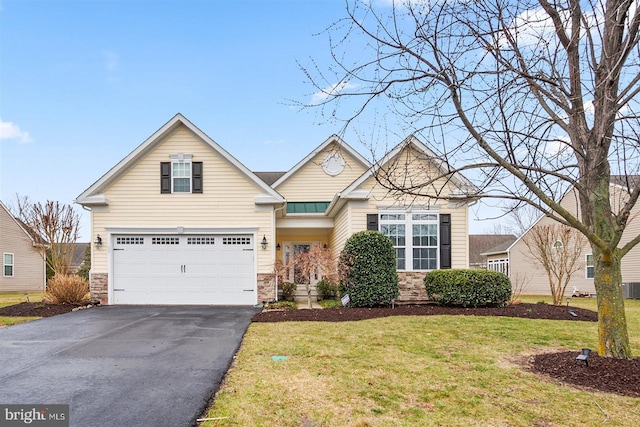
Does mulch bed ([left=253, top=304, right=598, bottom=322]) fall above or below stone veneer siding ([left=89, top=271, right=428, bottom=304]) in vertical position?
below

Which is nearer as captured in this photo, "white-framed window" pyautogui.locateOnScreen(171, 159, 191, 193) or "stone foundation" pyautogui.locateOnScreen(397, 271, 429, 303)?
"stone foundation" pyautogui.locateOnScreen(397, 271, 429, 303)

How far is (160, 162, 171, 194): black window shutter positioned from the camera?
14.1m

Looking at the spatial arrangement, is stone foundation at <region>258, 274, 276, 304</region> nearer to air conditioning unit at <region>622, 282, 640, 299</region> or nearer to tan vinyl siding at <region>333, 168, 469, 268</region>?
tan vinyl siding at <region>333, 168, 469, 268</region>

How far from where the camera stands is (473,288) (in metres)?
12.3

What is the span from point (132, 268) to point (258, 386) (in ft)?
34.0

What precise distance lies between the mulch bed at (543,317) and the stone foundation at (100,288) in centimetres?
77

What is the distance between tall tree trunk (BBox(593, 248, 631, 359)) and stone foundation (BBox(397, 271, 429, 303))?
25.2 feet

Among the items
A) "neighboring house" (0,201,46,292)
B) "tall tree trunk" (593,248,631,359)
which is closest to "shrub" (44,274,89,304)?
"neighboring house" (0,201,46,292)

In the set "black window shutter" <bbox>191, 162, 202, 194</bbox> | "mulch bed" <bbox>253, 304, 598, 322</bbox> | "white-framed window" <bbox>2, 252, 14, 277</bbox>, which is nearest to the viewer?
"mulch bed" <bbox>253, 304, 598, 322</bbox>

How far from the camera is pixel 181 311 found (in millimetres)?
12086

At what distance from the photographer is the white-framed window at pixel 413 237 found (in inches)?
537

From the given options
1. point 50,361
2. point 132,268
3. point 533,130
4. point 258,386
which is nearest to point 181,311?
point 132,268

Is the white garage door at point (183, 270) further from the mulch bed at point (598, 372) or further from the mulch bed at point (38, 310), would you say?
the mulch bed at point (598, 372)

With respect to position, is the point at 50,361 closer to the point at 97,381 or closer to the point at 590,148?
the point at 97,381
